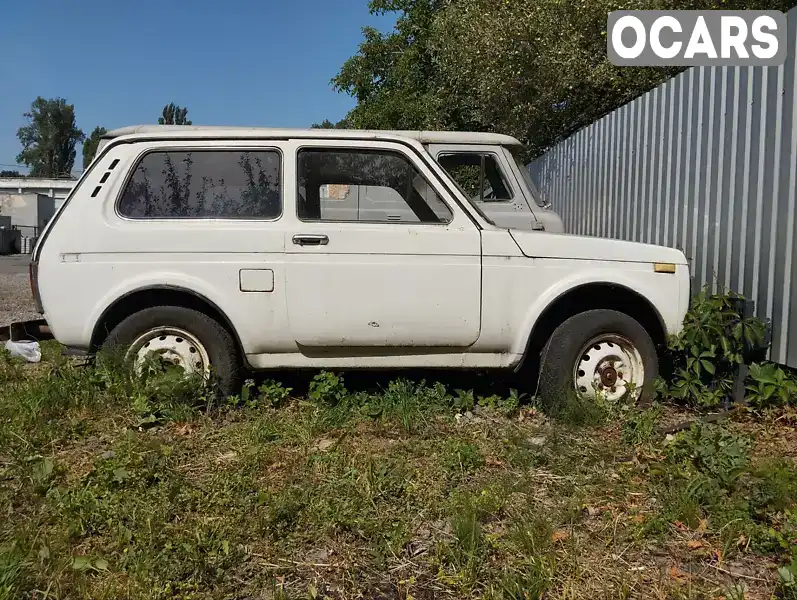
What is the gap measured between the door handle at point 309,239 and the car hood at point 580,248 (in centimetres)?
125

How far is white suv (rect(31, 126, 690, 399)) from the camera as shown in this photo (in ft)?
12.9

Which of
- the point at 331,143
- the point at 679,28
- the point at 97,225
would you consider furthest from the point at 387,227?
the point at 679,28

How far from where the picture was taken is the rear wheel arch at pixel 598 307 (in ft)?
13.5

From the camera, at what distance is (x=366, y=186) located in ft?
14.4

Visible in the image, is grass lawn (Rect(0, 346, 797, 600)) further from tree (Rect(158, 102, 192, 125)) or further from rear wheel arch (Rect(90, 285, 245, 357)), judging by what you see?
tree (Rect(158, 102, 192, 125))

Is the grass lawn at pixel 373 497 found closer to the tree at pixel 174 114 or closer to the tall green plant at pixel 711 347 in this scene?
the tall green plant at pixel 711 347

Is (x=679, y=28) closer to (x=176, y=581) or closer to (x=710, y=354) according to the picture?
(x=710, y=354)

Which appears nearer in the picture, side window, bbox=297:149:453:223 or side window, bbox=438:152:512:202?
side window, bbox=297:149:453:223

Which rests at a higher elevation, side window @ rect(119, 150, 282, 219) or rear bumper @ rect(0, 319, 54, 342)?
side window @ rect(119, 150, 282, 219)

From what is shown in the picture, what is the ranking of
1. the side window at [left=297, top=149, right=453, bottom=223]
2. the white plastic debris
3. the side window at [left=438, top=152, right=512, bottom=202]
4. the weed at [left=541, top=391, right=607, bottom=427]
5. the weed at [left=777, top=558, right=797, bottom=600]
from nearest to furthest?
the weed at [left=777, top=558, right=797, bottom=600] < the weed at [left=541, top=391, right=607, bottom=427] < the side window at [left=297, top=149, right=453, bottom=223] < the white plastic debris < the side window at [left=438, top=152, right=512, bottom=202]

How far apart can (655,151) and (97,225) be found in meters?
5.05

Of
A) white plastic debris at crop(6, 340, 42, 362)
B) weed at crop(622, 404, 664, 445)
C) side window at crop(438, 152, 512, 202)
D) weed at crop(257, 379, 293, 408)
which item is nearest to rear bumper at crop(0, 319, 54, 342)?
white plastic debris at crop(6, 340, 42, 362)

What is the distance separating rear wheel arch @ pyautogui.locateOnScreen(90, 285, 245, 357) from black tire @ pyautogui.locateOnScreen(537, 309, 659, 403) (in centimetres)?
207

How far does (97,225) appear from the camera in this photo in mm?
3932
